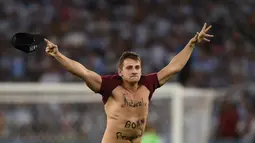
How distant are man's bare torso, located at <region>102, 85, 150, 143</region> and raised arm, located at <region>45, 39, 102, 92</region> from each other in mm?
249

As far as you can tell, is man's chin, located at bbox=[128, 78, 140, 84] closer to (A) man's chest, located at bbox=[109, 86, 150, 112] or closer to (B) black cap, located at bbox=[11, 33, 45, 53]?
(A) man's chest, located at bbox=[109, 86, 150, 112]

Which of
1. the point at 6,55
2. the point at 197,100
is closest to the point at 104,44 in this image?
the point at 6,55

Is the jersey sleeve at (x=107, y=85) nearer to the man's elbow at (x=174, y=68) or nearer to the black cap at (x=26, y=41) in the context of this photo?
the man's elbow at (x=174, y=68)

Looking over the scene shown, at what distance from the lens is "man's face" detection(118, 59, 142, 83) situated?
28.2 feet

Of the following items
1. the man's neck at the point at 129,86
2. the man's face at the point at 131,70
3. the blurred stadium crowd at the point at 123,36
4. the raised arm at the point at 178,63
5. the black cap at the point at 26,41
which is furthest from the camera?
the blurred stadium crowd at the point at 123,36

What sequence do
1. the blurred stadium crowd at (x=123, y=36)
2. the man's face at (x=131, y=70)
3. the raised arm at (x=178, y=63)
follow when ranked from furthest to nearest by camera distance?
the blurred stadium crowd at (x=123, y=36) → the raised arm at (x=178, y=63) → the man's face at (x=131, y=70)

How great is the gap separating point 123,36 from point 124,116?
38.4 feet

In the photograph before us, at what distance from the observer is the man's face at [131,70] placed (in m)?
8.59

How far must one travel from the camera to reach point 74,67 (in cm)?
835

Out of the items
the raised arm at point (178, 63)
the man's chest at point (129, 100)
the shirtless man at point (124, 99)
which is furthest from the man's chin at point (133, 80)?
the raised arm at point (178, 63)

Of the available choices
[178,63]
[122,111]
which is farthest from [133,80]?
[178,63]

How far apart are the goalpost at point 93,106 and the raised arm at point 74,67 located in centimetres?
629

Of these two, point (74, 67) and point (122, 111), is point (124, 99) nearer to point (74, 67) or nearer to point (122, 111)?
point (122, 111)

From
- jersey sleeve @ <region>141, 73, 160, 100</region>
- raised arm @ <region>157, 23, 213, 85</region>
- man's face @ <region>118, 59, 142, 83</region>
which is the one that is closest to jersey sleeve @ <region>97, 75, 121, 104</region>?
man's face @ <region>118, 59, 142, 83</region>
